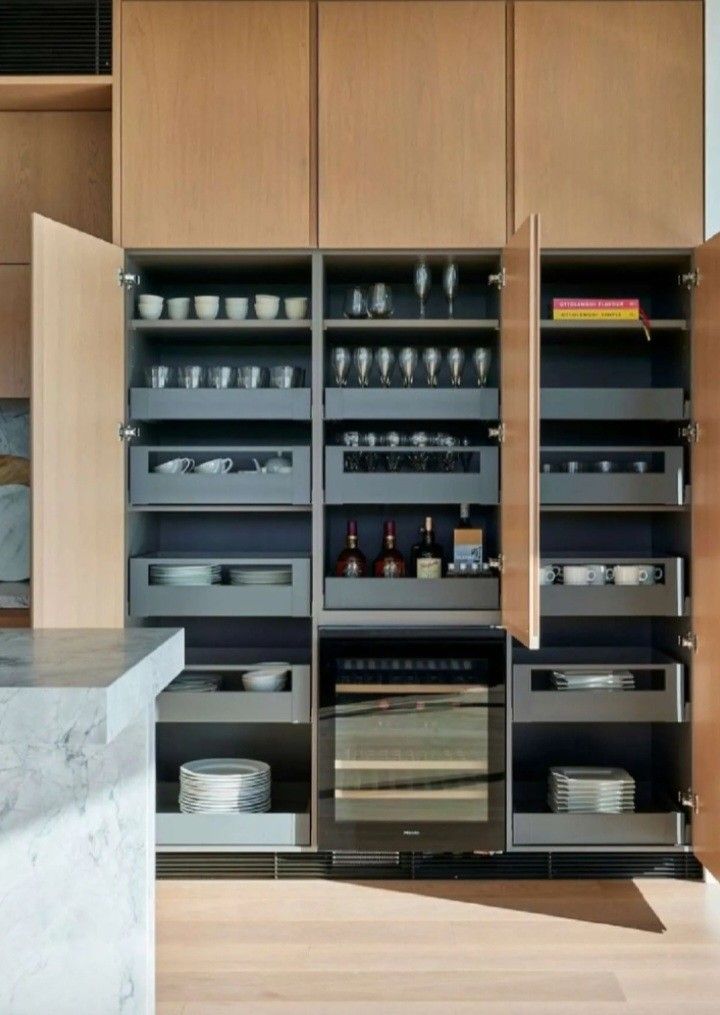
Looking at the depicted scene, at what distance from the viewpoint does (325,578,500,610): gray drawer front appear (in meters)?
3.55

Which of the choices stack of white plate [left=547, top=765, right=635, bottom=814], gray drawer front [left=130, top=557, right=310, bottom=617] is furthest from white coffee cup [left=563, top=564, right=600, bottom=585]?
gray drawer front [left=130, top=557, right=310, bottom=617]

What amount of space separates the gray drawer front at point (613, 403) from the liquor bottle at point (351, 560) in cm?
68

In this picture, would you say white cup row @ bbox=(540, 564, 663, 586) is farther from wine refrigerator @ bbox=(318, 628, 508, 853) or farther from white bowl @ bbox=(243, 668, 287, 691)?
white bowl @ bbox=(243, 668, 287, 691)

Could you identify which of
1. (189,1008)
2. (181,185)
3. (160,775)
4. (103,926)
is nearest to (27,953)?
(103,926)

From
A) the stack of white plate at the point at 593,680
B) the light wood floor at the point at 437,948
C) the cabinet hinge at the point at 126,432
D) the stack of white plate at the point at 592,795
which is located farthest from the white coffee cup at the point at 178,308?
the stack of white plate at the point at 592,795

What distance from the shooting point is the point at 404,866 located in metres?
3.58

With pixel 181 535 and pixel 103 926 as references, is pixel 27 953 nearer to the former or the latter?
pixel 103 926

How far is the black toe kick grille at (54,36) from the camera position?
11.9ft

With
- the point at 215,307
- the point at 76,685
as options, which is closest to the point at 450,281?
the point at 215,307

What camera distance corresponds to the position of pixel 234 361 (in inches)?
156

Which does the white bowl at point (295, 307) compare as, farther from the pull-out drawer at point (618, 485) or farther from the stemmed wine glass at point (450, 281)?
the pull-out drawer at point (618, 485)

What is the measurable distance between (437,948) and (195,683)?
1100mm

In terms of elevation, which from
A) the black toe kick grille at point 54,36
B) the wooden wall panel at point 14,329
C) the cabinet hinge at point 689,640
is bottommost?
the cabinet hinge at point 689,640

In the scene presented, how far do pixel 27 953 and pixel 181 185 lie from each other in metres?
2.27
